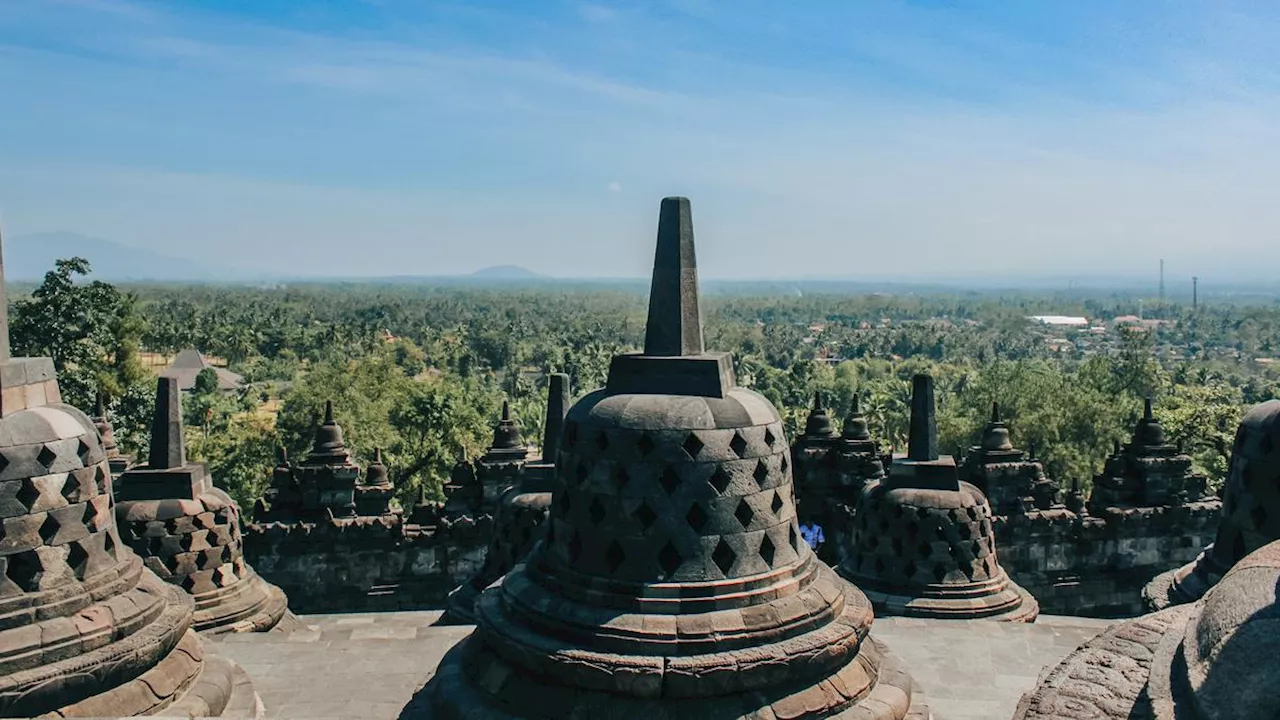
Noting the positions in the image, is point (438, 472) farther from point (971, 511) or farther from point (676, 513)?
point (676, 513)

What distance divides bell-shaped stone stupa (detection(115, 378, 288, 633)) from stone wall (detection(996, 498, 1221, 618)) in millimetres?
13139

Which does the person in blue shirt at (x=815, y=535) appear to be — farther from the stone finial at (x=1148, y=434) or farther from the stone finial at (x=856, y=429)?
the stone finial at (x=1148, y=434)

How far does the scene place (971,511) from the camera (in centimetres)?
1085

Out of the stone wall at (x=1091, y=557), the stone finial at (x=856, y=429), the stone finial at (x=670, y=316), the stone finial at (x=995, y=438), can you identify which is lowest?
the stone wall at (x=1091, y=557)

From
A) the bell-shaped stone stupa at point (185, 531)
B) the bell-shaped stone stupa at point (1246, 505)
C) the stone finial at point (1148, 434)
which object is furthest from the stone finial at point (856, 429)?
the bell-shaped stone stupa at point (185, 531)

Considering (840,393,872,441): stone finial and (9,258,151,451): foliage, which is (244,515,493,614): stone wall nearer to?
(840,393,872,441): stone finial

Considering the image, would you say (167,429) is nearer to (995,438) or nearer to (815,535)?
(815,535)

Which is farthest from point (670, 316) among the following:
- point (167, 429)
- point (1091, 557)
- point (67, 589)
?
point (1091, 557)

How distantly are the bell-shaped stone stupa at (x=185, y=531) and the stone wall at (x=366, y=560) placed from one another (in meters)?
5.58

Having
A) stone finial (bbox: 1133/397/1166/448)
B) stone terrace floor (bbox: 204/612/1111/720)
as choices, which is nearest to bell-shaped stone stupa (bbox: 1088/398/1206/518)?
stone finial (bbox: 1133/397/1166/448)

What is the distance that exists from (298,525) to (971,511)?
1162 cm

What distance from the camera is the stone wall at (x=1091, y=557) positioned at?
16.9 meters

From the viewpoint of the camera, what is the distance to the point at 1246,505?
7.37 meters

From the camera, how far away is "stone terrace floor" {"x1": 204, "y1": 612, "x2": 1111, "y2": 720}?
26.1ft
